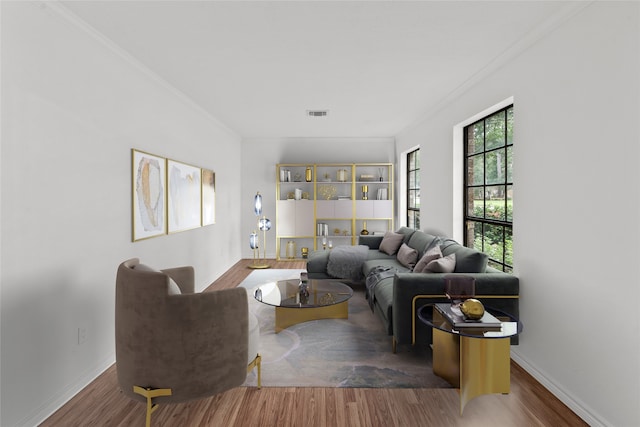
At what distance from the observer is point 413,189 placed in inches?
257

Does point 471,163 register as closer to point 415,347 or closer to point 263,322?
point 415,347

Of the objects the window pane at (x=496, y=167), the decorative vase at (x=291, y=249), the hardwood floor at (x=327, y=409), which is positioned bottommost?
the hardwood floor at (x=327, y=409)

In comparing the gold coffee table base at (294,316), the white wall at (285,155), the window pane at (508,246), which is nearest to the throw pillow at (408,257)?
the window pane at (508,246)

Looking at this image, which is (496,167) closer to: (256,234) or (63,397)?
(63,397)

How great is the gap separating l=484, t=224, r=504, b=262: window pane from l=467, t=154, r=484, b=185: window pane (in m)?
0.52

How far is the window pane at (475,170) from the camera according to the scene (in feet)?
12.4

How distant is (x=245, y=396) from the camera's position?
2385mm

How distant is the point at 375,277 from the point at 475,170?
1.63 metres

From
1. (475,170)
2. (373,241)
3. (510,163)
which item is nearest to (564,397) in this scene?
(510,163)

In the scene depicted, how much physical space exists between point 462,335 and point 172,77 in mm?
3478

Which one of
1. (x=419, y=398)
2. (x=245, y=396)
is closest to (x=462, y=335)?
(x=419, y=398)

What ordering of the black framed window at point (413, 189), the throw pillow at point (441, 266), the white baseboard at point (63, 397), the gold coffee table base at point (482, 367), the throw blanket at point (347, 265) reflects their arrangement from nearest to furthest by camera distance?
the white baseboard at point (63, 397)
the gold coffee table base at point (482, 367)
the throw pillow at point (441, 266)
the throw blanket at point (347, 265)
the black framed window at point (413, 189)

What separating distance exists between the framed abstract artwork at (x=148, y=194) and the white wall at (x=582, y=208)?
10.9ft

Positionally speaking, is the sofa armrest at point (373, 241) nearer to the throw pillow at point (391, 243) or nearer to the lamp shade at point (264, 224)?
the throw pillow at point (391, 243)
